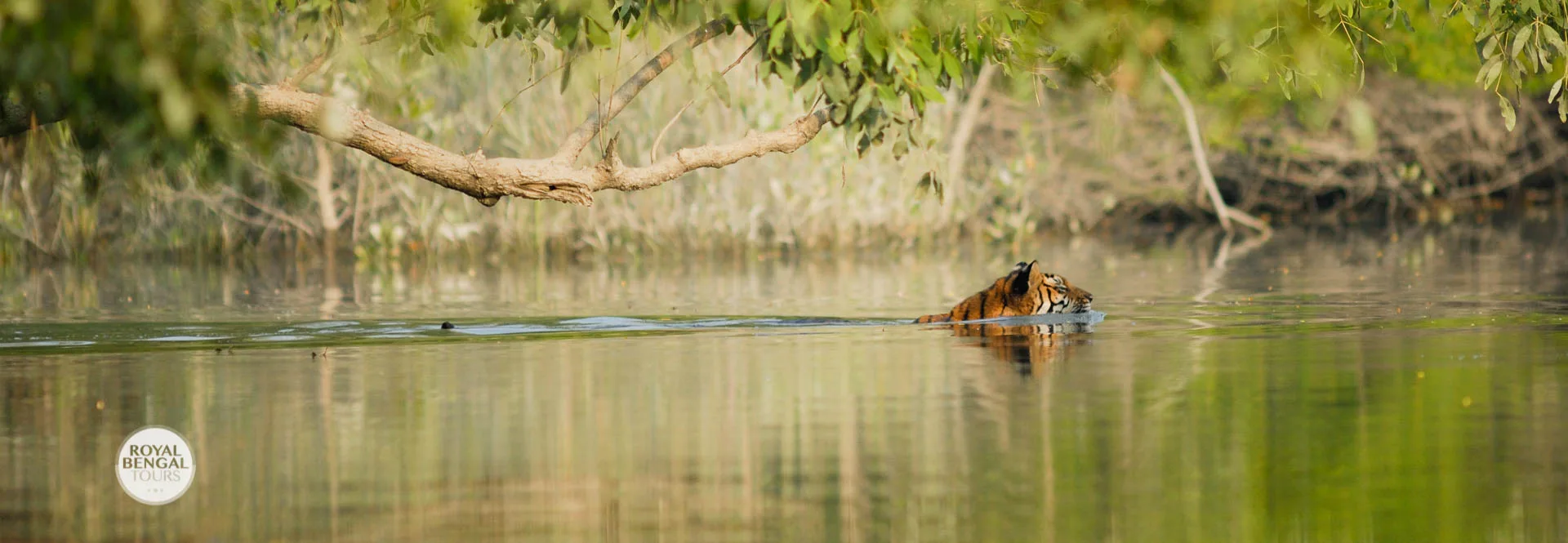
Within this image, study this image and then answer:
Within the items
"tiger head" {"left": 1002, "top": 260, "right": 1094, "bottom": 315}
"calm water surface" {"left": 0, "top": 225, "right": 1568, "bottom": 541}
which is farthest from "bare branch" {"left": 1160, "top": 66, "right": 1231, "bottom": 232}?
"tiger head" {"left": 1002, "top": 260, "right": 1094, "bottom": 315}

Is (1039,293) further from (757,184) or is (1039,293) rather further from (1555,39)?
(757,184)

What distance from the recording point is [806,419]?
1023 centimetres

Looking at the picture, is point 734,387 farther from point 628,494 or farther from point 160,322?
point 160,322

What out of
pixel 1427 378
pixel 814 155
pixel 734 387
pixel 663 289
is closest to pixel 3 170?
pixel 814 155

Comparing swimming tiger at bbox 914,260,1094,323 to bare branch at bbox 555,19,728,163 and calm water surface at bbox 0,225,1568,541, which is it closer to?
calm water surface at bbox 0,225,1568,541

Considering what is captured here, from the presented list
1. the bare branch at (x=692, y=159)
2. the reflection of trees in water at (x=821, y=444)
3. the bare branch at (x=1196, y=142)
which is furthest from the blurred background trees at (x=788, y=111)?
the reflection of trees in water at (x=821, y=444)

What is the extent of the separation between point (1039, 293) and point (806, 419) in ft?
20.6

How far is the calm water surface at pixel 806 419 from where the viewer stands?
757 cm

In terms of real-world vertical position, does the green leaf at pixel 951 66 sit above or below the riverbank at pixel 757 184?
below

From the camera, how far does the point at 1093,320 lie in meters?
16.3

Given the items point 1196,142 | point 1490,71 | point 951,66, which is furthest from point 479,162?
point 1196,142

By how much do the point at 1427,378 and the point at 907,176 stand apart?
19462 mm

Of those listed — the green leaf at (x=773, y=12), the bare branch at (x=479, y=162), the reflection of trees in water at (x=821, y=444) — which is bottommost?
the reflection of trees in water at (x=821, y=444)

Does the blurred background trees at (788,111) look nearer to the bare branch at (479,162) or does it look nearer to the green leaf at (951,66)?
the green leaf at (951,66)
